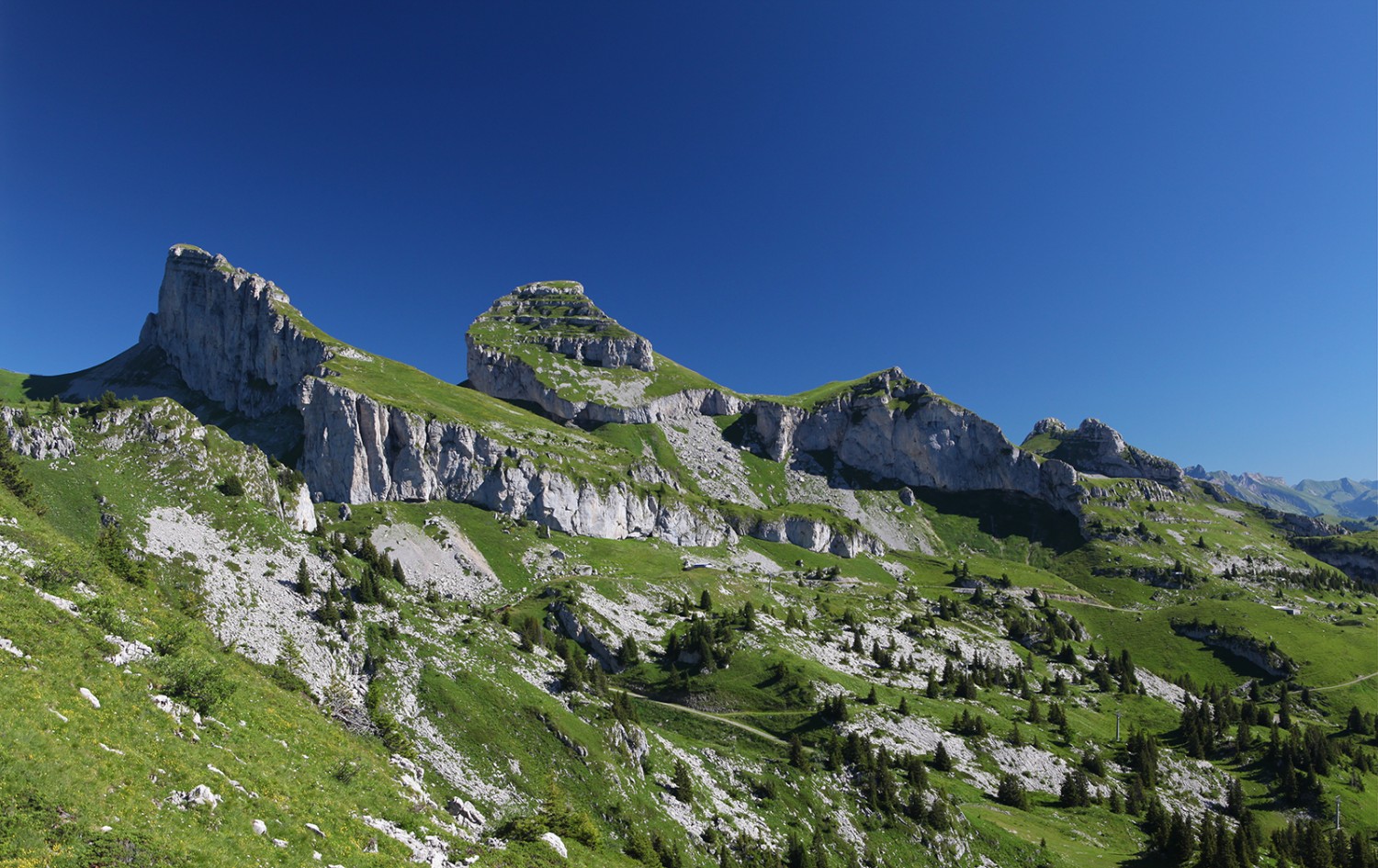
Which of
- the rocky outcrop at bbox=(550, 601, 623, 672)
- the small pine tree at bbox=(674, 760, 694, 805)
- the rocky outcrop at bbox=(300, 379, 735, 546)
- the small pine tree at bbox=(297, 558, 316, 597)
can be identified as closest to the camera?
the small pine tree at bbox=(674, 760, 694, 805)

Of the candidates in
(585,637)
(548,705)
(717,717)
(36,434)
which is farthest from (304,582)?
(717,717)

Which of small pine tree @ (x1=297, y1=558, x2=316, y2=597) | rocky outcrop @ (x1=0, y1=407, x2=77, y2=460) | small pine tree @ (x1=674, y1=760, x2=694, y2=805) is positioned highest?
rocky outcrop @ (x1=0, y1=407, x2=77, y2=460)

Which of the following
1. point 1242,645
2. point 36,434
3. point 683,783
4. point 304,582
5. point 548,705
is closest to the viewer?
point 683,783

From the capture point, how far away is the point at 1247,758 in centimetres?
10769

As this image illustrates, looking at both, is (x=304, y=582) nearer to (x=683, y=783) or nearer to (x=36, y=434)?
(x=36, y=434)

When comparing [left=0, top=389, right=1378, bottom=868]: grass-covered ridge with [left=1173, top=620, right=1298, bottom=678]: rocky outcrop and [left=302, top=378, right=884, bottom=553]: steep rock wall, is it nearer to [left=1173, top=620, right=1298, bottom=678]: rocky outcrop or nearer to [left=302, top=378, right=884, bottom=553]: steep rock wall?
[left=1173, top=620, right=1298, bottom=678]: rocky outcrop

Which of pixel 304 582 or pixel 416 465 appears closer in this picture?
pixel 304 582

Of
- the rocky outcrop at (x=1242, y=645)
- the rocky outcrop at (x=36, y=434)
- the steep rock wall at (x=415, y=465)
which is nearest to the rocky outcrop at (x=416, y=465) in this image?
the steep rock wall at (x=415, y=465)

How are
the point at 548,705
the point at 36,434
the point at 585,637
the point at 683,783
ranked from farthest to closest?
the point at 585,637 < the point at 36,434 < the point at 548,705 < the point at 683,783

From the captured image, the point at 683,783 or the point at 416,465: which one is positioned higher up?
the point at 416,465

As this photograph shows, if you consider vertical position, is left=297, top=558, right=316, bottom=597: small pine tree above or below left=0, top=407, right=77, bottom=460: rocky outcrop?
below

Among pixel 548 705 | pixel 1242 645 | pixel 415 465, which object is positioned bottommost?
pixel 548 705

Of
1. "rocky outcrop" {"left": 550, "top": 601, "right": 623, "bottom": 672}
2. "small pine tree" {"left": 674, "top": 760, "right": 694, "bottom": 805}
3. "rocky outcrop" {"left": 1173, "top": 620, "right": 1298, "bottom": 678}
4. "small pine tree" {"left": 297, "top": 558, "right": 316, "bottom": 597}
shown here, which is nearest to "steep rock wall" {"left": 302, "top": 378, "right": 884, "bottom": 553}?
"rocky outcrop" {"left": 550, "top": 601, "right": 623, "bottom": 672}

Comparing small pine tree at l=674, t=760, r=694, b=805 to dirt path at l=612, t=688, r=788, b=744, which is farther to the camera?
dirt path at l=612, t=688, r=788, b=744
